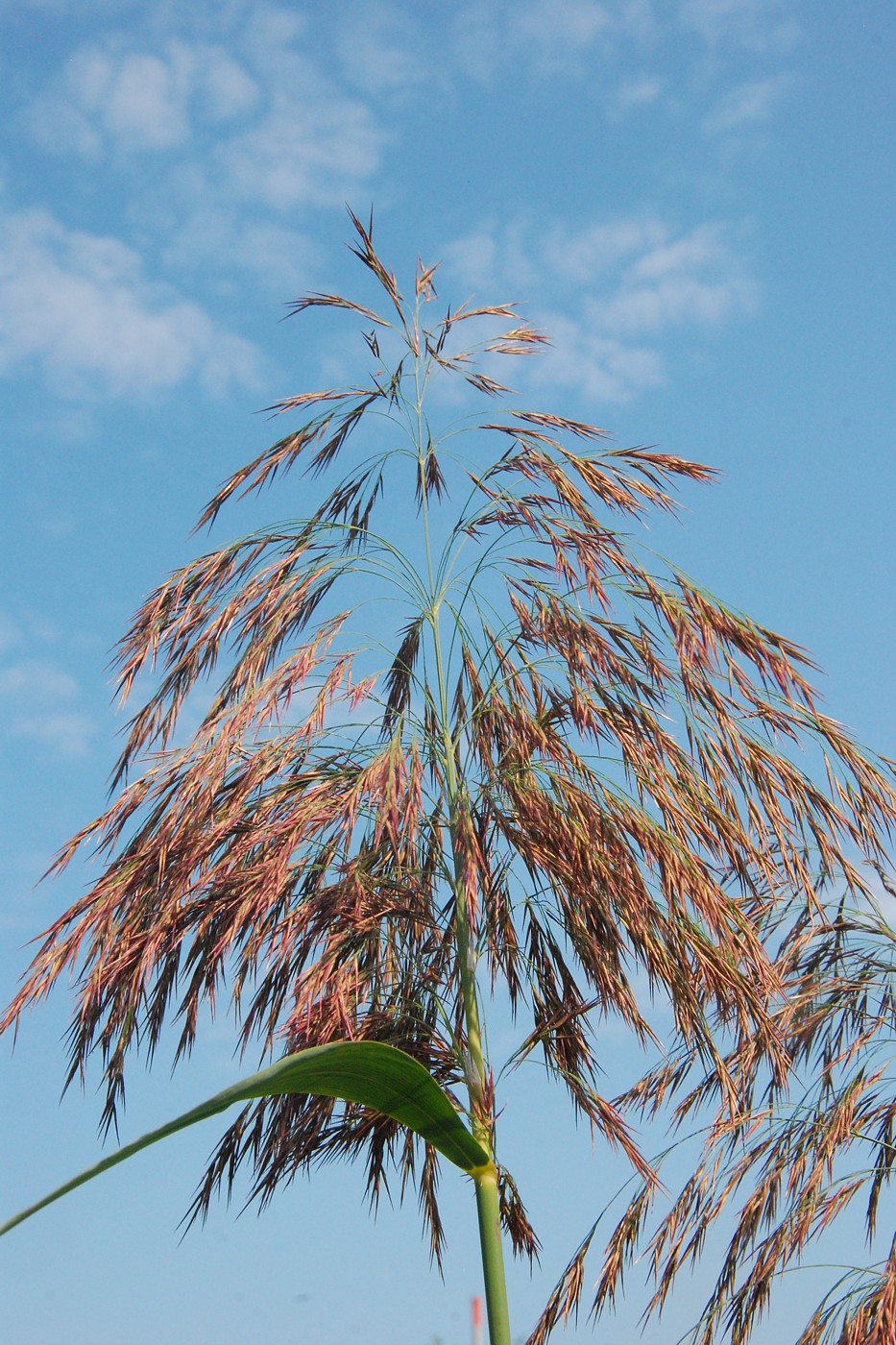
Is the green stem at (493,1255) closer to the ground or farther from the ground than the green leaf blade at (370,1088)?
closer to the ground

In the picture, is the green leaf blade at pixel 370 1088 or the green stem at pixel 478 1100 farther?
the green stem at pixel 478 1100

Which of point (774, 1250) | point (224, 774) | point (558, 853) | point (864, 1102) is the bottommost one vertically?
point (774, 1250)

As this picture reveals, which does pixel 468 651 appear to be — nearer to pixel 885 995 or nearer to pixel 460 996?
pixel 460 996

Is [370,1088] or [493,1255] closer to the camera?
[370,1088]

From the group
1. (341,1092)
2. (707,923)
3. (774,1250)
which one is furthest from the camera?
(774,1250)

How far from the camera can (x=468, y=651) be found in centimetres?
550

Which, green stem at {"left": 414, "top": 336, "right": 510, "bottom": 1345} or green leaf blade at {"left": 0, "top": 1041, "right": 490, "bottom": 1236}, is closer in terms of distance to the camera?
green leaf blade at {"left": 0, "top": 1041, "right": 490, "bottom": 1236}

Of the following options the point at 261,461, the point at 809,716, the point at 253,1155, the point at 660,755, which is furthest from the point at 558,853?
the point at 261,461

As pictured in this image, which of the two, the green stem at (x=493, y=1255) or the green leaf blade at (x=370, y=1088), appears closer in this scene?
the green leaf blade at (x=370, y=1088)

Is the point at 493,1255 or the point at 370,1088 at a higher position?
the point at 370,1088

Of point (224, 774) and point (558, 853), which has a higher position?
point (224, 774)

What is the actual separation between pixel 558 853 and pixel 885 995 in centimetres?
238

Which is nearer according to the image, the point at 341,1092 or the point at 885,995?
the point at 341,1092

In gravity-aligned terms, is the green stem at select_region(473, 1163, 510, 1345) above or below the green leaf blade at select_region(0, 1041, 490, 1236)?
below
